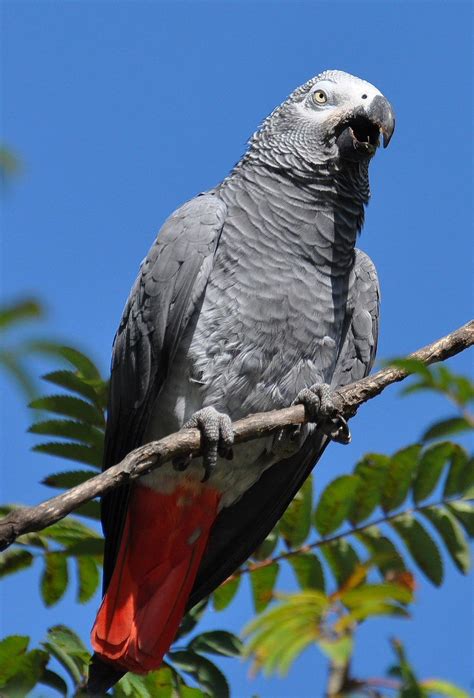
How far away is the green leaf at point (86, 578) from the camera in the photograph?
2.78 m

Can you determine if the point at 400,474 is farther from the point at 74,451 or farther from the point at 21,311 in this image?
the point at 21,311

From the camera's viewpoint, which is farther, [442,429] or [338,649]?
[442,429]

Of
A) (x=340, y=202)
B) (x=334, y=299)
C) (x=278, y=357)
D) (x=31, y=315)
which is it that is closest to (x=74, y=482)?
(x=278, y=357)

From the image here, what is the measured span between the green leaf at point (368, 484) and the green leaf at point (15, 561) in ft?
3.22

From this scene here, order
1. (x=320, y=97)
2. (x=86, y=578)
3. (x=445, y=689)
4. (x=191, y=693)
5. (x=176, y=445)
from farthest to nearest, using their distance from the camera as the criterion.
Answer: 1. (x=320, y=97)
2. (x=86, y=578)
3. (x=176, y=445)
4. (x=191, y=693)
5. (x=445, y=689)

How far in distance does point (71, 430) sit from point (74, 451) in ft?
0.23

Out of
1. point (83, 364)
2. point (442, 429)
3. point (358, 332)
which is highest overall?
point (358, 332)

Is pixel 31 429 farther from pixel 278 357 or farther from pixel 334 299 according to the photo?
pixel 334 299

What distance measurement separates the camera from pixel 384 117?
3273mm

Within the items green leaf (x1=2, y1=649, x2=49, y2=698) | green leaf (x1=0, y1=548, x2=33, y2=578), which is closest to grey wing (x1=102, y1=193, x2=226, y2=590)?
green leaf (x1=0, y1=548, x2=33, y2=578)

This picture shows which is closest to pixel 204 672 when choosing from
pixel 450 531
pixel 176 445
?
pixel 176 445

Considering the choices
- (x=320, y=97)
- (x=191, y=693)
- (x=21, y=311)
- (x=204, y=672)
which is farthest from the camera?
(x=320, y=97)

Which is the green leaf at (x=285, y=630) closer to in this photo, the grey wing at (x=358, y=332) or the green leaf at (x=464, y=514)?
the green leaf at (x=464, y=514)

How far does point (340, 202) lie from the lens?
132 inches
